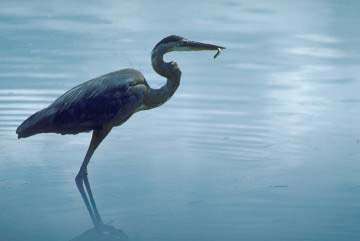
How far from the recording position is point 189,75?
601 inches

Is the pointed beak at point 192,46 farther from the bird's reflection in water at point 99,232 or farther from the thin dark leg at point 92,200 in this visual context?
the bird's reflection in water at point 99,232

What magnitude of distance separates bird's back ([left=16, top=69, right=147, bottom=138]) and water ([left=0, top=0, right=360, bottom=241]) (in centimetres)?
47

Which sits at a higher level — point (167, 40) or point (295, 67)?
point (167, 40)

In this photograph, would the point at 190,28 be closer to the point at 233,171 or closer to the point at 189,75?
the point at 189,75

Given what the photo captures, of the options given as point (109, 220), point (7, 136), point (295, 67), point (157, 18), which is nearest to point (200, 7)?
point (157, 18)

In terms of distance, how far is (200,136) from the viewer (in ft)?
39.0

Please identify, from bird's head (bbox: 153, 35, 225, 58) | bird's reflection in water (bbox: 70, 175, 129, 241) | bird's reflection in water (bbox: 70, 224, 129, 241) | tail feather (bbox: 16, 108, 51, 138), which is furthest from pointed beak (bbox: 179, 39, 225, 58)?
bird's reflection in water (bbox: 70, 224, 129, 241)

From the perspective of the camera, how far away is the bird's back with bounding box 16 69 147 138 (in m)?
9.98

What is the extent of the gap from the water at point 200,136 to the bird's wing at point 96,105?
0.50 m

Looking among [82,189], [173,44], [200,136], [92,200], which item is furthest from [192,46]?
[92,200]

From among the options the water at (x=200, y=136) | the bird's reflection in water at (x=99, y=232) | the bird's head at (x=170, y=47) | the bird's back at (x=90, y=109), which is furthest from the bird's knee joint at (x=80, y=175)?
the bird's head at (x=170, y=47)

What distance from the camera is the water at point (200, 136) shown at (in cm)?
895

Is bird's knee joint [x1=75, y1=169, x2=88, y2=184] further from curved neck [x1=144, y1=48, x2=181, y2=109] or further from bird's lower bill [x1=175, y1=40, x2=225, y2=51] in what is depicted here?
bird's lower bill [x1=175, y1=40, x2=225, y2=51]

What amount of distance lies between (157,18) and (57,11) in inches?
78.6
